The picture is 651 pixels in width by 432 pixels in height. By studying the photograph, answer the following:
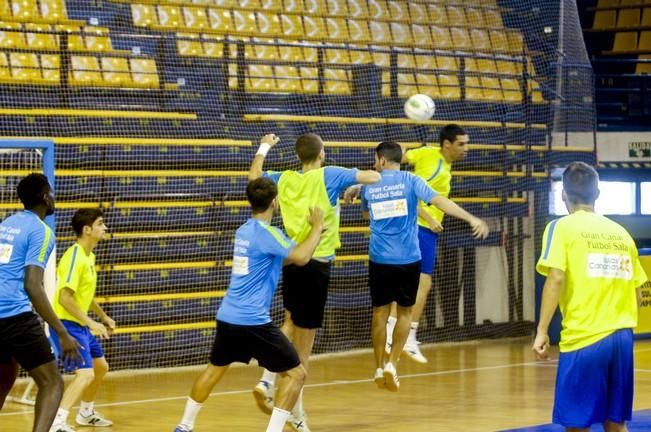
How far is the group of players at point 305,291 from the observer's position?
22.8 feet

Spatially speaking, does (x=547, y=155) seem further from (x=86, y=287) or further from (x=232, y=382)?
(x=86, y=287)

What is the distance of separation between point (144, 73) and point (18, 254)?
29.3 feet

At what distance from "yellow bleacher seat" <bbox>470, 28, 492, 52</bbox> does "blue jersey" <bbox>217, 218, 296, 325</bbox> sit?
43.7 feet

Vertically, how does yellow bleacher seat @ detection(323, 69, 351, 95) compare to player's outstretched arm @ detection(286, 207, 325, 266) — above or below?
above

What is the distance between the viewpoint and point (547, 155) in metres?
19.6

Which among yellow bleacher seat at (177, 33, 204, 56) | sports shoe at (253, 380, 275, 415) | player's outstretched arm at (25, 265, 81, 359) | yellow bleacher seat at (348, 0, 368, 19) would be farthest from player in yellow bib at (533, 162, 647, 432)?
yellow bleacher seat at (348, 0, 368, 19)

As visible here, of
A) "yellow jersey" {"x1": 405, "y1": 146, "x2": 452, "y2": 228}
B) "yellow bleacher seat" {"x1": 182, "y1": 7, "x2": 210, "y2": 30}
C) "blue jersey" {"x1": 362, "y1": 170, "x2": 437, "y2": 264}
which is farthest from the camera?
"yellow bleacher seat" {"x1": 182, "y1": 7, "x2": 210, "y2": 30}

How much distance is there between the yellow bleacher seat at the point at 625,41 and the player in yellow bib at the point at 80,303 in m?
17.9

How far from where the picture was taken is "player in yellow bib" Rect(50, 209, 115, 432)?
33.2 ft

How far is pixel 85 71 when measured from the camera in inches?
657

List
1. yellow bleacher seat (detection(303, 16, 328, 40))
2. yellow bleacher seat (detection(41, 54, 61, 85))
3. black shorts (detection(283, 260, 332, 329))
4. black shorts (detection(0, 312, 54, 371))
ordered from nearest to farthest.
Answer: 1. black shorts (detection(0, 312, 54, 371))
2. black shorts (detection(283, 260, 332, 329))
3. yellow bleacher seat (detection(41, 54, 61, 85))
4. yellow bleacher seat (detection(303, 16, 328, 40))

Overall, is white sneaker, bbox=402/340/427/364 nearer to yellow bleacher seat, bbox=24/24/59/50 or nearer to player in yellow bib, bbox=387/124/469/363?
player in yellow bib, bbox=387/124/469/363

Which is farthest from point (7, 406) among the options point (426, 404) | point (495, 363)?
point (495, 363)

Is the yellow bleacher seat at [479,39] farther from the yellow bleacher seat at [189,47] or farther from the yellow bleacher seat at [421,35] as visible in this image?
the yellow bleacher seat at [189,47]
